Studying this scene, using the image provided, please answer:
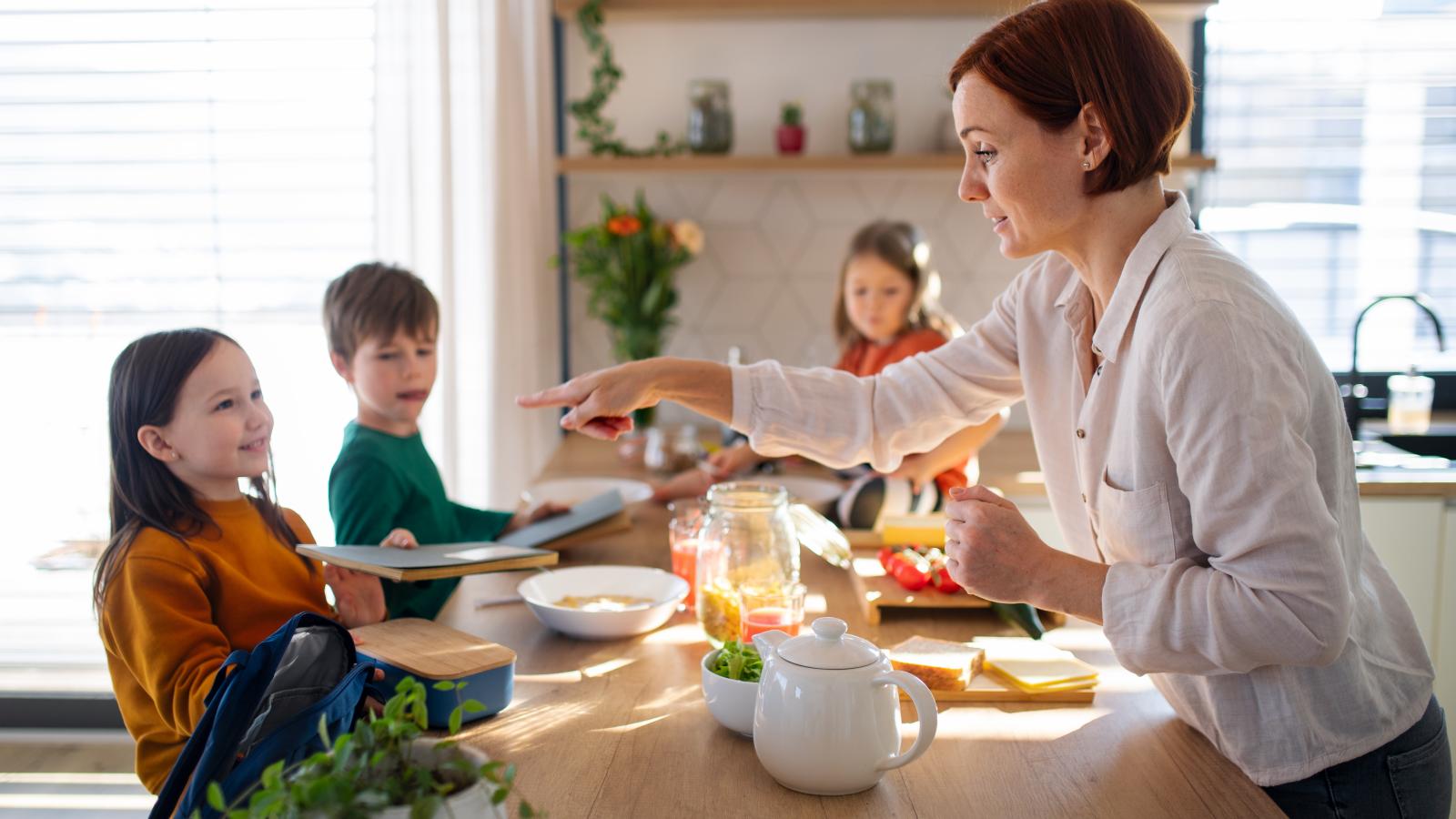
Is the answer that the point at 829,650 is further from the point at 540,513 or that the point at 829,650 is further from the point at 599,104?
the point at 599,104

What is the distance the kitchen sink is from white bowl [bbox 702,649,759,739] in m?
2.63

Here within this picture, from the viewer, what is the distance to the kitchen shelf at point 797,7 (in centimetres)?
324

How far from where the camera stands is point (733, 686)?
3.79 ft

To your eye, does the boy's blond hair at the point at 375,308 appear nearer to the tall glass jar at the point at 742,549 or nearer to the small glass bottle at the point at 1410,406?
the tall glass jar at the point at 742,549

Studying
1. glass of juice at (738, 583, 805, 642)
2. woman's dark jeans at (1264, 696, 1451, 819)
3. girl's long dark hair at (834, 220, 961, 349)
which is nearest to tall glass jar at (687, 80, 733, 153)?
girl's long dark hair at (834, 220, 961, 349)

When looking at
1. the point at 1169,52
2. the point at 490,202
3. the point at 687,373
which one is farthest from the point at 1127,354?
the point at 490,202

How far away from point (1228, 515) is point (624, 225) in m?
2.46

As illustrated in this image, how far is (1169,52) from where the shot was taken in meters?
1.18

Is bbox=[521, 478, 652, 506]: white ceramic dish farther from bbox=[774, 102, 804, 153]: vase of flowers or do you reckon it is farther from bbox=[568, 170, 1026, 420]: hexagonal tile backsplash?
bbox=[774, 102, 804, 153]: vase of flowers

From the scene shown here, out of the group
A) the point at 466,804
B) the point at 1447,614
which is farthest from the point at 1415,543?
the point at 466,804

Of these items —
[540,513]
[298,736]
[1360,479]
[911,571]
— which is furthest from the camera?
[1360,479]

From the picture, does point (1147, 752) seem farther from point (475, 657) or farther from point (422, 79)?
point (422, 79)

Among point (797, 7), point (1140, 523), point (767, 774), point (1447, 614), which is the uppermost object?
point (797, 7)

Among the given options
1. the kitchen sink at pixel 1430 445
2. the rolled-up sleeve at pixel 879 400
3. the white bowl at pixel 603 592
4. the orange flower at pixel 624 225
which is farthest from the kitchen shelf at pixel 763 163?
the white bowl at pixel 603 592
